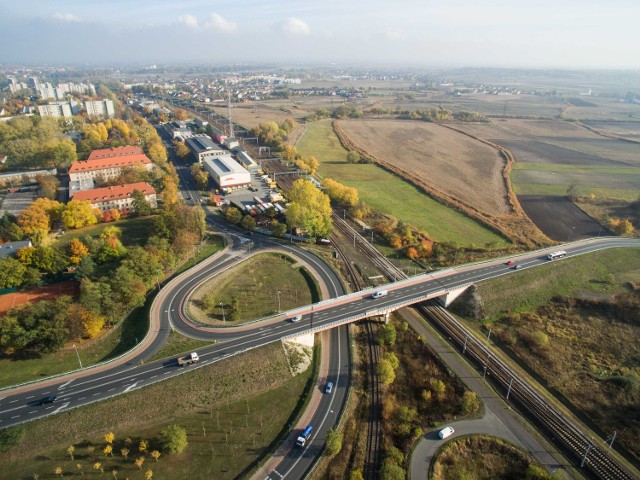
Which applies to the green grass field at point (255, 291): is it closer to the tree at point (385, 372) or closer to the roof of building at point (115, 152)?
the tree at point (385, 372)

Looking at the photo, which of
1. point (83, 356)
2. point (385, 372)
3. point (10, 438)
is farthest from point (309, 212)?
point (10, 438)

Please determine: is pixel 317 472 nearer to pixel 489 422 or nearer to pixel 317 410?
pixel 317 410

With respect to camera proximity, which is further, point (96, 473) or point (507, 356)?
point (507, 356)

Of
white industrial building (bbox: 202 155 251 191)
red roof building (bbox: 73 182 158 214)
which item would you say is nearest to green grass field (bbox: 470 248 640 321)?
white industrial building (bbox: 202 155 251 191)

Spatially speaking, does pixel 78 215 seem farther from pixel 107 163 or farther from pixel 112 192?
pixel 107 163

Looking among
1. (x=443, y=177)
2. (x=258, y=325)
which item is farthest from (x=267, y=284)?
(x=443, y=177)

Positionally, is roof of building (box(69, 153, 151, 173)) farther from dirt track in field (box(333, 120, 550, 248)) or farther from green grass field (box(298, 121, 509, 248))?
dirt track in field (box(333, 120, 550, 248))

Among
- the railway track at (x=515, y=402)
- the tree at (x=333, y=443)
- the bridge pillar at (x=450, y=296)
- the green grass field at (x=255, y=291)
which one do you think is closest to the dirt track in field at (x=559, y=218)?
the bridge pillar at (x=450, y=296)
